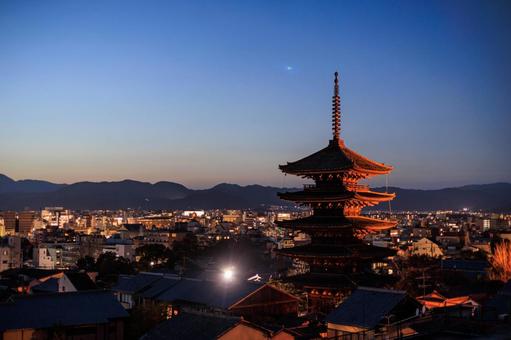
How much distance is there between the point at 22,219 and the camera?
190 meters

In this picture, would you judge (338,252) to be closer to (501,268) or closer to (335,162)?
(335,162)

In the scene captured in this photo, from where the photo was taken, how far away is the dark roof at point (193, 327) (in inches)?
907

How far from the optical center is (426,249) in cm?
8569

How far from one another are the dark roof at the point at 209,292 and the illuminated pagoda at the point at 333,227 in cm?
526

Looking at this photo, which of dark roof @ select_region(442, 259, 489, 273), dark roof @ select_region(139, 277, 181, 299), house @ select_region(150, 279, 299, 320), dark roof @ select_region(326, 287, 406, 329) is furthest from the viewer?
dark roof @ select_region(442, 259, 489, 273)

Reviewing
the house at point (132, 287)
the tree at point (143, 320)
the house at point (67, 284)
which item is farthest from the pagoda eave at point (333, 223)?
the house at point (67, 284)

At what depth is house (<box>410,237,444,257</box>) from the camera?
83562mm

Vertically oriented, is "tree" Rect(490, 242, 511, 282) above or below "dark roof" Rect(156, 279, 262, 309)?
below

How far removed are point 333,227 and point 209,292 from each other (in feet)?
34.2

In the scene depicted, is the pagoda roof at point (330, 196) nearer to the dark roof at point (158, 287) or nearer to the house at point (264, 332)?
the house at point (264, 332)

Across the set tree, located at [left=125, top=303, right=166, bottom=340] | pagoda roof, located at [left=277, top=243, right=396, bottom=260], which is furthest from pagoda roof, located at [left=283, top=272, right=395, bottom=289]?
tree, located at [left=125, top=303, right=166, bottom=340]

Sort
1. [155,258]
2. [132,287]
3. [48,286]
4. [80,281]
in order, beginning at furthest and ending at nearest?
[155,258], [48,286], [80,281], [132,287]

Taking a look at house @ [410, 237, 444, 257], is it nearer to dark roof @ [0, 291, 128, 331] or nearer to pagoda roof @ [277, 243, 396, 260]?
pagoda roof @ [277, 243, 396, 260]

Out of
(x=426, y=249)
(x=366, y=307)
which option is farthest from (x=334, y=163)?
(x=426, y=249)
